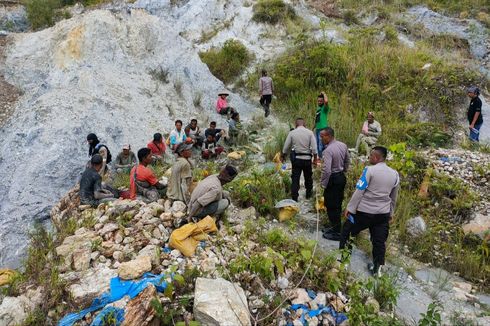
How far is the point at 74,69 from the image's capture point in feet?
30.9

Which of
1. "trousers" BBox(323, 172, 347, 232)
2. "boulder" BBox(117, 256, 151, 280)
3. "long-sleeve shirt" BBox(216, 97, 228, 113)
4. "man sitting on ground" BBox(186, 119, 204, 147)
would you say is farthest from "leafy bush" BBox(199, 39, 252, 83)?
"boulder" BBox(117, 256, 151, 280)

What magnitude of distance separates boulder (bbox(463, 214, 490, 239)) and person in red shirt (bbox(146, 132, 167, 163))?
5.38 meters

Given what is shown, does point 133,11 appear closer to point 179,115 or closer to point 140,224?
point 179,115

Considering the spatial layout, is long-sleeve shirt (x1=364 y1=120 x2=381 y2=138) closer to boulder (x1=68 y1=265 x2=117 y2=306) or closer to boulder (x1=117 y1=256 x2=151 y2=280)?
boulder (x1=117 y1=256 x2=151 y2=280)

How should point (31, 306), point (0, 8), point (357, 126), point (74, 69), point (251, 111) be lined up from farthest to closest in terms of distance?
point (0, 8), point (251, 111), point (74, 69), point (357, 126), point (31, 306)

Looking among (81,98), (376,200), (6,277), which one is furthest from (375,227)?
(81,98)

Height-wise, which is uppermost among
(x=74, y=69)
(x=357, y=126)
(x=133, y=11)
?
(x=133, y=11)

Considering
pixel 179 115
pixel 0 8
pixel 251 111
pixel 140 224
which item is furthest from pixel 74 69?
pixel 0 8

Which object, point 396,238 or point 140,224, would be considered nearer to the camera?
point 140,224

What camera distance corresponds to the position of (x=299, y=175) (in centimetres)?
599

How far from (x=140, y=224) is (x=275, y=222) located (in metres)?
2.06

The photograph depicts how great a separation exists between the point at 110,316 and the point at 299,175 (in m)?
3.53

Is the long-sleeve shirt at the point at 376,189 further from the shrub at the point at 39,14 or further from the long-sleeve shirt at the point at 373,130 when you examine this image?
the shrub at the point at 39,14

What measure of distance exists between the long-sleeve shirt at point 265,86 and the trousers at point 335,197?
514cm
